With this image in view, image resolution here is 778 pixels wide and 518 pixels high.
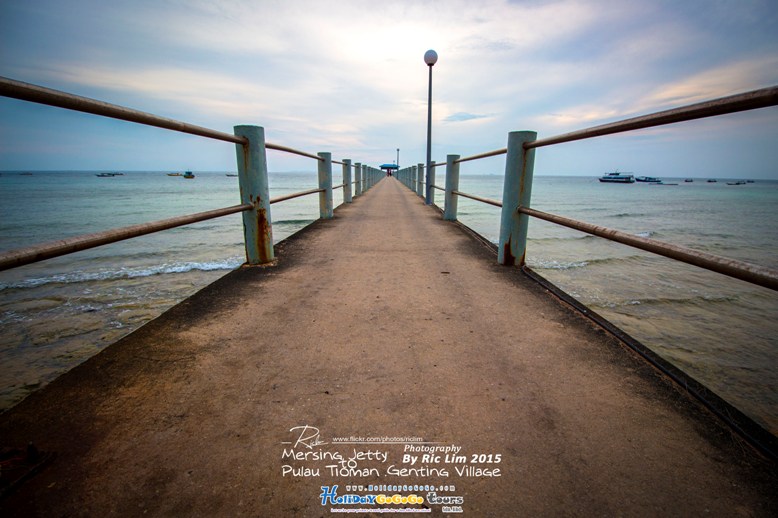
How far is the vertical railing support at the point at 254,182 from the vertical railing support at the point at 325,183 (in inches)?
118

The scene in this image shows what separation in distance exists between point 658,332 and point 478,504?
323 centimetres

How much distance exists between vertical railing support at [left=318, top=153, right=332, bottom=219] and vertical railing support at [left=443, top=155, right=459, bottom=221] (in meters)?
2.14

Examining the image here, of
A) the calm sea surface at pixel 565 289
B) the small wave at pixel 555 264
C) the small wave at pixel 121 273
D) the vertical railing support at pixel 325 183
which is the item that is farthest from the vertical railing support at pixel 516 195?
the small wave at pixel 121 273

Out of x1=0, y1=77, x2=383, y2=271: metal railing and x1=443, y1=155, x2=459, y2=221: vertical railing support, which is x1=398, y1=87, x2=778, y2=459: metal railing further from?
x1=443, y1=155, x2=459, y2=221: vertical railing support

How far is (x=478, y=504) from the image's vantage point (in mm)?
875

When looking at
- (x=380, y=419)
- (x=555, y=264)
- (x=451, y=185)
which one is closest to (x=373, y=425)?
(x=380, y=419)

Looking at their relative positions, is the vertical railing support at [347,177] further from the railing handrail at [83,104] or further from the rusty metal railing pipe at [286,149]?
the railing handrail at [83,104]

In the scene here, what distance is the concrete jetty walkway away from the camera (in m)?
0.89

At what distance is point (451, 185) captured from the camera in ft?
19.5

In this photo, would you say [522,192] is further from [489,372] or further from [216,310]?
[216,310]

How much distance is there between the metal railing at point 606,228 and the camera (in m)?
1.08

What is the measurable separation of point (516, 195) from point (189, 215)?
8.12ft

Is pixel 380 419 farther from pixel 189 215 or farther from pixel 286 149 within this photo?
pixel 286 149

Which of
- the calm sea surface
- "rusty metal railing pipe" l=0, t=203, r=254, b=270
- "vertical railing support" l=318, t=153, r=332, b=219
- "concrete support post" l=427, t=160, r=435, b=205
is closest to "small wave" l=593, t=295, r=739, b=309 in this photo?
the calm sea surface
